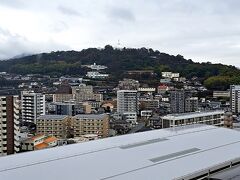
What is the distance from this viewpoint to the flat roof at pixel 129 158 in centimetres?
Answer: 478

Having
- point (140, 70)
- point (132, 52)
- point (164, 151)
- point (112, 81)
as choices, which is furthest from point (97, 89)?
point (164, 151)

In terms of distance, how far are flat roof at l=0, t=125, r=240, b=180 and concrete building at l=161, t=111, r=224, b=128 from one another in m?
3.95

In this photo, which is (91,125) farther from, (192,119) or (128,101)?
(128,101)

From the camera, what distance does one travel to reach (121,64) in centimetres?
3809

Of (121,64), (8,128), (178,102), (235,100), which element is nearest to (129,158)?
(8,128)

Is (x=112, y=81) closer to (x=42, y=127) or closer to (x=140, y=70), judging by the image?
(x=140, y=70)

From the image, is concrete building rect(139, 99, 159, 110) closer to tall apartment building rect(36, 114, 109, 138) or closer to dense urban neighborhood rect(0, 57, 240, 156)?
dense urban neighborhood rect(0, 57, 240, 156)

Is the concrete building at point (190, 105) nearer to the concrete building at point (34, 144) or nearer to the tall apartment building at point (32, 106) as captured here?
the tall apartment building at point (32, 106)

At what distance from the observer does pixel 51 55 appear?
44.0 m

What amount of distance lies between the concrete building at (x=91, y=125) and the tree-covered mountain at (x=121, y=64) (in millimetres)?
16367

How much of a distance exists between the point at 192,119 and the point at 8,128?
5.55m

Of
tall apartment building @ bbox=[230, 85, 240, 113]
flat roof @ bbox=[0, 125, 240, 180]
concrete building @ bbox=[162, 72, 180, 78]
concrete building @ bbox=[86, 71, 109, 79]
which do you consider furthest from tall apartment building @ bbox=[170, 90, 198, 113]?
concrete building @ bbox=[86, 71, 109, 79]

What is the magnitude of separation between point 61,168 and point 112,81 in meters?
27.7

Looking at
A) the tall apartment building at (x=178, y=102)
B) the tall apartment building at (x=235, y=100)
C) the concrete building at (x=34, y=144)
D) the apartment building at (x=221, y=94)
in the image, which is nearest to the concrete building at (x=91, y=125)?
the concrete building at (x=34, y=144)
